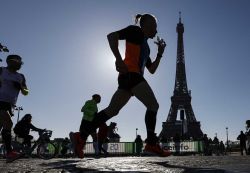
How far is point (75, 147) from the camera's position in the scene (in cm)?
535

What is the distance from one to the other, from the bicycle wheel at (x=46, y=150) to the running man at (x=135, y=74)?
4376mm

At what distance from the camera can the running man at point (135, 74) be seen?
4441 millimetres

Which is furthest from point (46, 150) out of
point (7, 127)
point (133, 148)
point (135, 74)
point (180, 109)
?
point (180, 109)

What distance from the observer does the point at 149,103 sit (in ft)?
15.1

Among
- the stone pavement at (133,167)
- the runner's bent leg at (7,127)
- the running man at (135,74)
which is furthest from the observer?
the runner's bent leg at (7,127)

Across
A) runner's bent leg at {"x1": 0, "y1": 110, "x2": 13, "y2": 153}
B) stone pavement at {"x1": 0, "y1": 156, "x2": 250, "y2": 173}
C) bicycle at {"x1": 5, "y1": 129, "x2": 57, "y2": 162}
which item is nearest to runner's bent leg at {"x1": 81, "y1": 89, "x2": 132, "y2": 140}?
stone pavement at {"x1": 0, "y1": 156, "x2": 250, "y2": 173}

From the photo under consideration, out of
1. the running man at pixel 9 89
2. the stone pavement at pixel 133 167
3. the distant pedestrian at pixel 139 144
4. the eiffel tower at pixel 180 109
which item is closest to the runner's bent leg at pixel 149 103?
the stone pavement at pixel 133 167

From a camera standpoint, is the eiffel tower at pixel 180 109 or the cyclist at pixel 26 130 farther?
the eiffel tower at pixel 180 109

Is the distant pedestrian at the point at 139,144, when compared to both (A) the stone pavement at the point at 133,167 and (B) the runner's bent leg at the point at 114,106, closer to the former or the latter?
(B) the runner's bent leg at the point at 114,106

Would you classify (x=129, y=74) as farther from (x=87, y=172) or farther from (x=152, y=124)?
(x=87, y=172)

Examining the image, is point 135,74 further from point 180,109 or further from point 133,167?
point 180,109

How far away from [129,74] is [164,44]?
3.10 ft

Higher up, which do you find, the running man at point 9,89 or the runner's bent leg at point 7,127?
the running man at point 9,89

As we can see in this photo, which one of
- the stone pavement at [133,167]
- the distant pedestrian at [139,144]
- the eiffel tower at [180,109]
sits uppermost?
the eiffel tower at [180,109]
